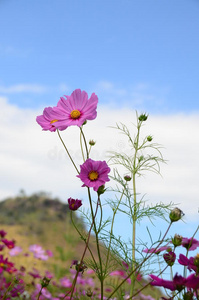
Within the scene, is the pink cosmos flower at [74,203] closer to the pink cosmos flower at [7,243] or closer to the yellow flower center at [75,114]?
the yellow flower center at [75,114]

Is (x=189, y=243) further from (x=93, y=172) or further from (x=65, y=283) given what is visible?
(x=65, y=283)

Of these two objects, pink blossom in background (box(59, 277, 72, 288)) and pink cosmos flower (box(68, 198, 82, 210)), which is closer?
pink cosmos flower (box(68, 198, 82, 210))

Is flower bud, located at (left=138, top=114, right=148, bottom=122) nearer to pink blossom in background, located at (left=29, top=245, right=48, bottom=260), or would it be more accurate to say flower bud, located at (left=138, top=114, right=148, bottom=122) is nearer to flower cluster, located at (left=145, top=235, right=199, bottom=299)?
flower cluster, located at (left=145, top=235, right=199, bottom=299)

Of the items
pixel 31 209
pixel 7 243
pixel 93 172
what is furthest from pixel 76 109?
pixel 31 209

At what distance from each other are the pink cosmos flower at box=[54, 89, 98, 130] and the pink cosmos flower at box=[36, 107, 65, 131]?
1 centimetres

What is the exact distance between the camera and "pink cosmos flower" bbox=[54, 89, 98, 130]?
1.04m

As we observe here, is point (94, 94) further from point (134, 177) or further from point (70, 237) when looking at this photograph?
point (70, 237)

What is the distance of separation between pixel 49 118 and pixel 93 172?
0.23m

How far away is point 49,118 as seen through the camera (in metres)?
1.14

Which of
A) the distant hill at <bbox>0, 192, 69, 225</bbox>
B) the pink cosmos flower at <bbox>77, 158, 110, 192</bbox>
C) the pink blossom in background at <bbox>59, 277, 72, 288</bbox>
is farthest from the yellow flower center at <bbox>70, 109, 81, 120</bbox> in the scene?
the distant hill at <bbox>0, 192, 69, 225</bbox>

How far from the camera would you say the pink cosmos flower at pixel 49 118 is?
3.67 feet

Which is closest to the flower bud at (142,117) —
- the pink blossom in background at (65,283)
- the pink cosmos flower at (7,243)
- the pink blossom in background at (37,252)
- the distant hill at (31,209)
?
the pink cosmos flower at (7,243)

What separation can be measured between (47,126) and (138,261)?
547 millimetres

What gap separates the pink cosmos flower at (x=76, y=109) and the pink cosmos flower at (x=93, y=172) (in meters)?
0.11
